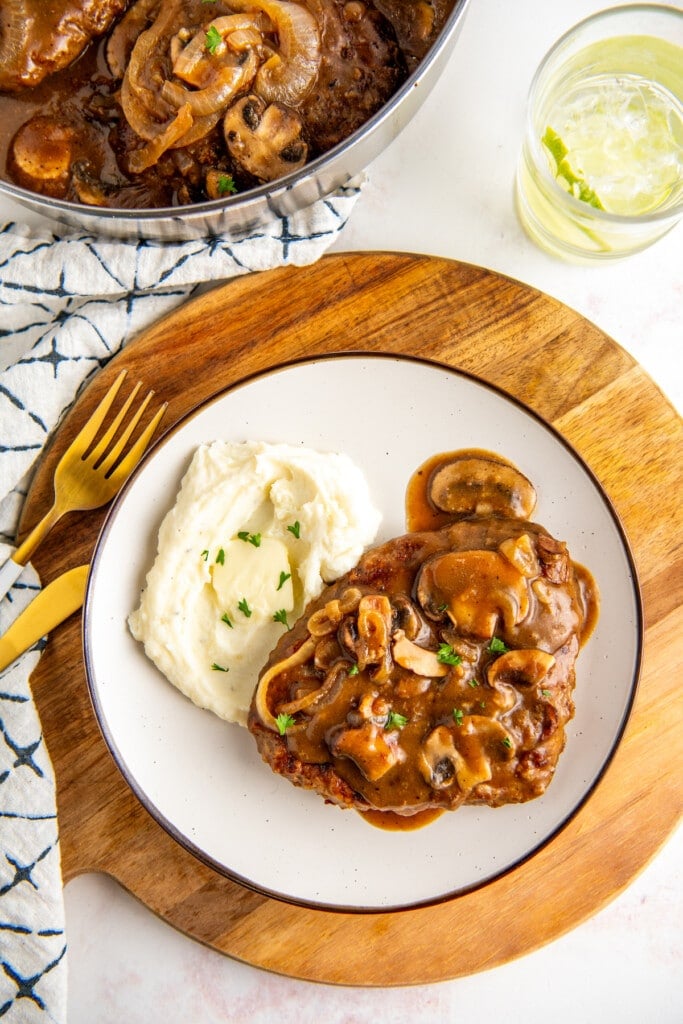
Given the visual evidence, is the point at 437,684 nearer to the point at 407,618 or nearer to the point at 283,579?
the point at 407,618

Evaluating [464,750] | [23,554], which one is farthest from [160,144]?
[464,750]

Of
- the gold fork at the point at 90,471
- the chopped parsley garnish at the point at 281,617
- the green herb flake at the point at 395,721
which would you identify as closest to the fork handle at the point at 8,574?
the gold fork at the point at 90,471

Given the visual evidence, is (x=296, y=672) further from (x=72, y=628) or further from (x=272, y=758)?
(x=72, y=628)

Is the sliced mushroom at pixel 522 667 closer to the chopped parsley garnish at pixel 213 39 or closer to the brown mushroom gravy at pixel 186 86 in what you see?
the brown mushroom gravy at pixel 186 86

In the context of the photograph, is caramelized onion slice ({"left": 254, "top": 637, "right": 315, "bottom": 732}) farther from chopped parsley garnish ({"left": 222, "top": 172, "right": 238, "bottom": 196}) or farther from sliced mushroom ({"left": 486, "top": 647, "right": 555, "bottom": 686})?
chopped parsley garnish ({"left": 222, "top": 172, "right": 238, "bottom": 196})

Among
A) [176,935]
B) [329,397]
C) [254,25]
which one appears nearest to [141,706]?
[176,935]

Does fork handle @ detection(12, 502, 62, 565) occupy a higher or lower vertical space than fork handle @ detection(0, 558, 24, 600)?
higher

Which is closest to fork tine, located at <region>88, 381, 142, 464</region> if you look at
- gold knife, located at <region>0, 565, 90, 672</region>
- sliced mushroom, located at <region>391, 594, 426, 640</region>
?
gold knife, located at <region>0, 565, 90, 672</region>
